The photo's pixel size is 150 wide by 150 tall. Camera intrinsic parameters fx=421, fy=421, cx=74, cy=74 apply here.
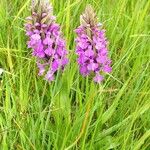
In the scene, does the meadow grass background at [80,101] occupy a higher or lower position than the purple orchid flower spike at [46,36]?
lower

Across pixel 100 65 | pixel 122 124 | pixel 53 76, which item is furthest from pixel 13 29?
pixel 122 124

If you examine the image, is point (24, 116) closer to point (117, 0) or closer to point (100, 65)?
point (100, 65)

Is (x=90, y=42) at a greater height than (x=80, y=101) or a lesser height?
greater

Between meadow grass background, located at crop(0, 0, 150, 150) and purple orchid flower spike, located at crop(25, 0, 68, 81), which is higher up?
purple orchid flower spike, located at crop(25, 0, 68, 81)
